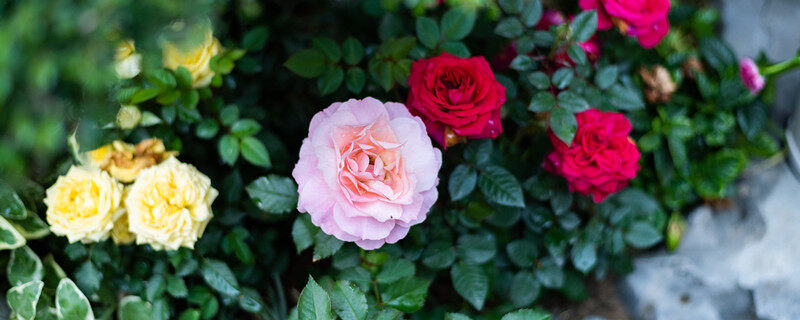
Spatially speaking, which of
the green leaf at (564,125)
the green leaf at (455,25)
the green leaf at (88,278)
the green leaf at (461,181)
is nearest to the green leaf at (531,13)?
the green leaf at (455,25)

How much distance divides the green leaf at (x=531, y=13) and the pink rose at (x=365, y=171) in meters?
0.42

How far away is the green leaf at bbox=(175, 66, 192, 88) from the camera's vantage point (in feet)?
3.61

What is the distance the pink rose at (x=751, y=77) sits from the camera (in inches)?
61.6

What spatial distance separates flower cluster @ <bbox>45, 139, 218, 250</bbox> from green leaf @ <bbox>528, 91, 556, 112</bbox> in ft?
2.13

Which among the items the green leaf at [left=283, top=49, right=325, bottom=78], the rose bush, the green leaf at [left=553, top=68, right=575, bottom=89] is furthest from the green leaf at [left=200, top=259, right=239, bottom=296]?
the green leaf at [left=553, top=68, right=575, bottom=89]

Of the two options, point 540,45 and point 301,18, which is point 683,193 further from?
point 301,18

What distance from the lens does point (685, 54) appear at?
1610 mm

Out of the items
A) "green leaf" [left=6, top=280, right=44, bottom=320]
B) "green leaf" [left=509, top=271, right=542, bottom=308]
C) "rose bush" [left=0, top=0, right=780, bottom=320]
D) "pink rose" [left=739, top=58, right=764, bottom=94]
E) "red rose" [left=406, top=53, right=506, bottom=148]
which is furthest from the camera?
"pink rose" [left=739, top=58, right=764, bottom=94]

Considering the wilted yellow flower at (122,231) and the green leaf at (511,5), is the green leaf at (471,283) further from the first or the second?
the wilted yellow flower at (122,231)

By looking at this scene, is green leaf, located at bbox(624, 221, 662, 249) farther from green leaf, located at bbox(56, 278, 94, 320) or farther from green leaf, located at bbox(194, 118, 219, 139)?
green leaf, located at bbox(56, 278, 94, 320)

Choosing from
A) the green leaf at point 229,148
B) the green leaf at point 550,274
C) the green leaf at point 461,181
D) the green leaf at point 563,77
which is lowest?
the green leaf at point 550,274

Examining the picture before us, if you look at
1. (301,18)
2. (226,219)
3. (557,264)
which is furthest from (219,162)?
(557,264)

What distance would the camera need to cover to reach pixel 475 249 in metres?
1.25

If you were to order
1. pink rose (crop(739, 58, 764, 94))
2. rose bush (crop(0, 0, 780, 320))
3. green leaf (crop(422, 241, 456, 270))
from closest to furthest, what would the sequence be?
rose bush (crop(0, 0, 780, 320)) → green leaf (crop(422, 241, 456, 270)) → pink rose (crop(739, 58, 764, 94))
